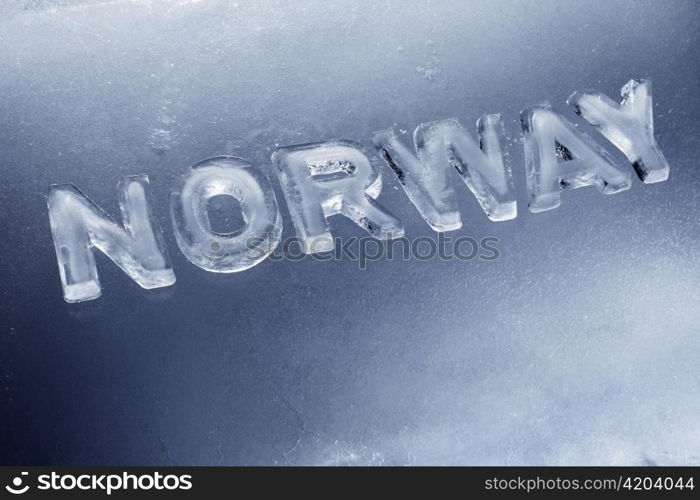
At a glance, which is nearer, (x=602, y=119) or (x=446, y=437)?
(x=446, y=437)

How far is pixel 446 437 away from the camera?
77.0 inches

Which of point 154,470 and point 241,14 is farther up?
point 241,14

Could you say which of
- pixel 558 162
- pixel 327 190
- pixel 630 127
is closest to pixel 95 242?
pixel 327 190

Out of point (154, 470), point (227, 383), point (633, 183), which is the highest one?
point (633, 183)

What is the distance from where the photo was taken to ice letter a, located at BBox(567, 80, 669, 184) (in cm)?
209

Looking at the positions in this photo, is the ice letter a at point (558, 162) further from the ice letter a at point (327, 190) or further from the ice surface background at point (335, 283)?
the ice letter a at point (327, 190)

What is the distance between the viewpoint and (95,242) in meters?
1.88

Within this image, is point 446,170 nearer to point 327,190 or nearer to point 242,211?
point 327,190

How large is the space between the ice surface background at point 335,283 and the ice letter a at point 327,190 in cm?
5

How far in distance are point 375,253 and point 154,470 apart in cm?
91

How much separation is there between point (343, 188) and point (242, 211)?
0.32m

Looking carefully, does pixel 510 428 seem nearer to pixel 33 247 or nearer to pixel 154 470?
pixel 154 470

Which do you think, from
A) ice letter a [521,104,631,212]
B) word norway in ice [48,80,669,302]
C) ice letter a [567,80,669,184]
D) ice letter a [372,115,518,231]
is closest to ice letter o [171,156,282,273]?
word norway in ice [48,80,669,302]

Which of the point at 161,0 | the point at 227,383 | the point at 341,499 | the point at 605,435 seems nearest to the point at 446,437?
the point at 341,499
